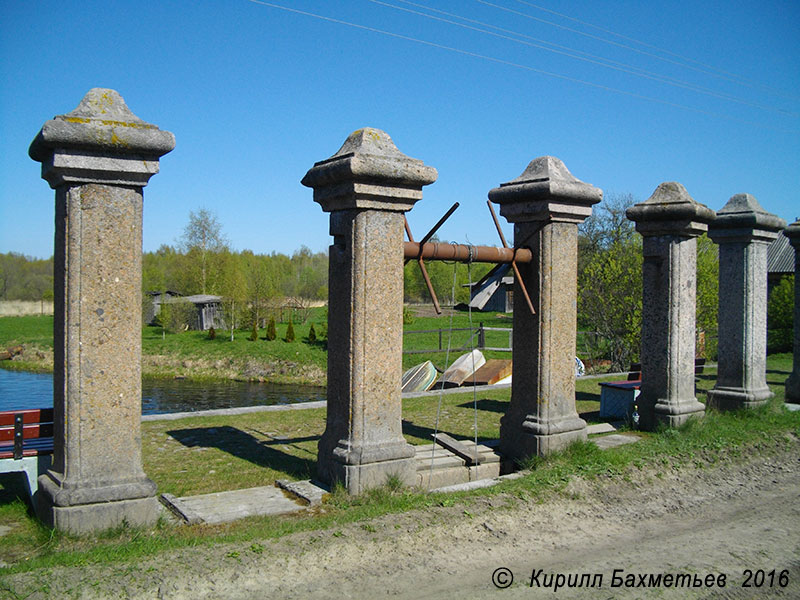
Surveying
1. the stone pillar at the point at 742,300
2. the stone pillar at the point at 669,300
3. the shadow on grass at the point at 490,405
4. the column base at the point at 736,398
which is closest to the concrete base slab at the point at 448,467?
the stone pillar at the point at 669,300

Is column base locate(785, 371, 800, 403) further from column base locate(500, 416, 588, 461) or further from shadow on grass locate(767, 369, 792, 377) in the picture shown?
shadow on grass locate(767, 369, 792, 377)

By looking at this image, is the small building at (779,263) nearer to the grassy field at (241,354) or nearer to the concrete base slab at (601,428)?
the grassy field at (241,354)

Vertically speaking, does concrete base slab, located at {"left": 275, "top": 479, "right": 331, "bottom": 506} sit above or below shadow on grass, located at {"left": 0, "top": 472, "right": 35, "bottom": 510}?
above

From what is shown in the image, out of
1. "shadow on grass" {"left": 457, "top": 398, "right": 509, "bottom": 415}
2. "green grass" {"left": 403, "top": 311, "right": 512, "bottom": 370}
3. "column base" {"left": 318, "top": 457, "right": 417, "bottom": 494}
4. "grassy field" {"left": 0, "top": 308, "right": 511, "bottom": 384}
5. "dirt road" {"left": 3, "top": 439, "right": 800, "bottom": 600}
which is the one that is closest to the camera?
"dirt road" {"left": 3, "top": 439, "right": 800, "bottom": 600}

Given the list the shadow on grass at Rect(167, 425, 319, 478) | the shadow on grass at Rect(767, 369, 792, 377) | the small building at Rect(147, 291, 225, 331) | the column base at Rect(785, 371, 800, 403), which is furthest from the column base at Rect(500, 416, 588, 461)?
the small building at Rect(147, 291, 225, 331)

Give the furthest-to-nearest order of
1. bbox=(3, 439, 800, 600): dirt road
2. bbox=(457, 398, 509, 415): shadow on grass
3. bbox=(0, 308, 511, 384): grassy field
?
bbox=(0, 308, 511, 384): grassy field
bbox=(457, 398, 509, 415): shadow on grass
bbox=(3, 439, 800, 600): dirt road

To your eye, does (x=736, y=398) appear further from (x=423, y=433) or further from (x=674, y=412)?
(x=423, y=433)

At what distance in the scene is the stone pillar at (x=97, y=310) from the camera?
4.29 meters

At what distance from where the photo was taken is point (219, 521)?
4.67 metres

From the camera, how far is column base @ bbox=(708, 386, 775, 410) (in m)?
8.82

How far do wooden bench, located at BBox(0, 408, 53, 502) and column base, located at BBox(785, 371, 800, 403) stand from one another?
33.2 ft

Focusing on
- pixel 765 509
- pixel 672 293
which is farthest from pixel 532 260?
pixel 765 509

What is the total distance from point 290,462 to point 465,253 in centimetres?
269

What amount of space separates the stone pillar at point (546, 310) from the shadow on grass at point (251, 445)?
2.12 meters
